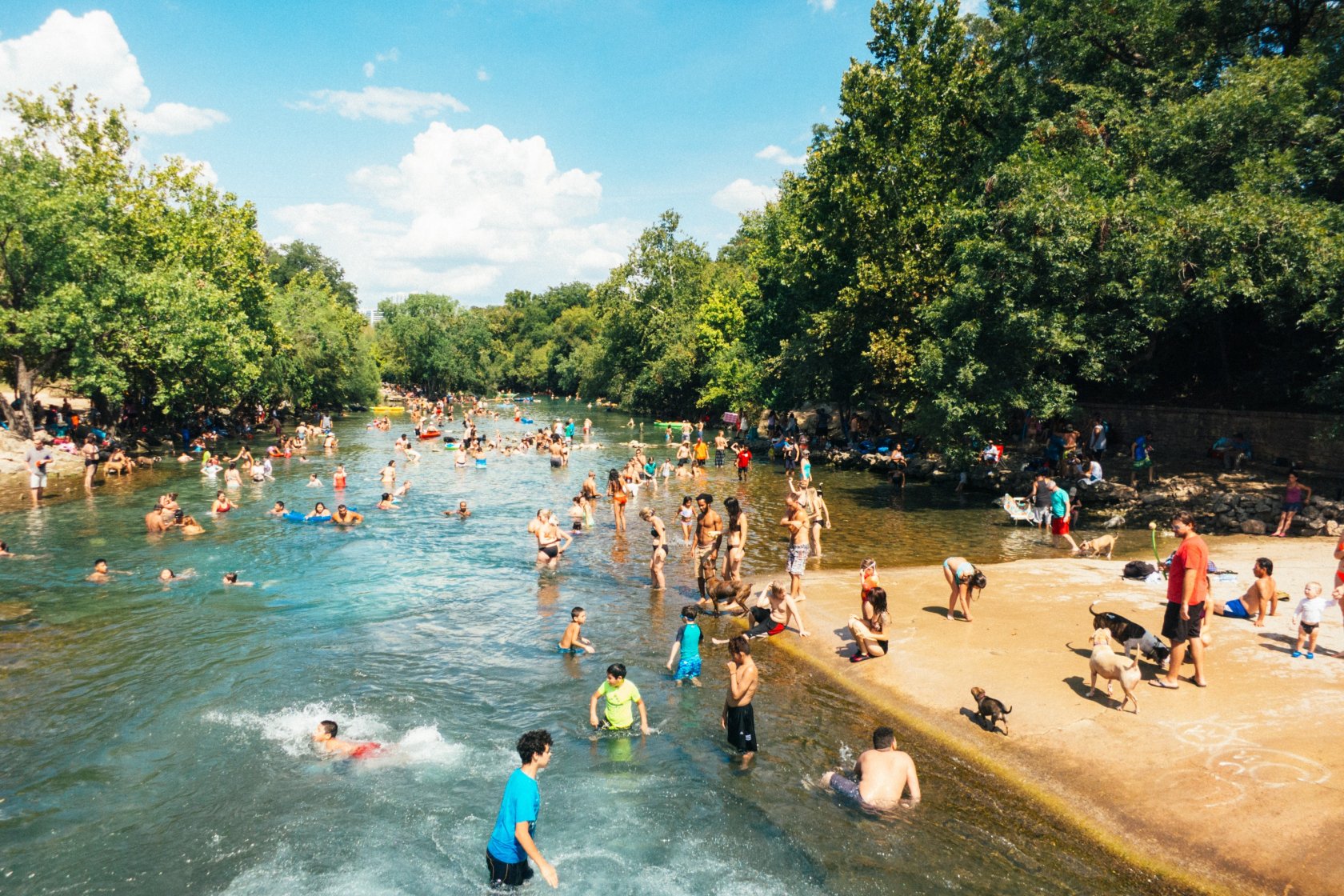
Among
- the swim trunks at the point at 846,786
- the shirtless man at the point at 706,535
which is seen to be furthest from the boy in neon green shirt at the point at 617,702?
the shirtless man at the point at 706,535

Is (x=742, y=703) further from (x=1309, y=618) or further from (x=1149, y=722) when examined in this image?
(x=1309, y=618)

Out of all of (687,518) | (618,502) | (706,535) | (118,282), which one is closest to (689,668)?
(706,535)

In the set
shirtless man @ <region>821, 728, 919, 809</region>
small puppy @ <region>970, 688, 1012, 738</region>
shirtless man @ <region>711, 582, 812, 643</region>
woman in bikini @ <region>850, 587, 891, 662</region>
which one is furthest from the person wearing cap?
small puppy @ <region>970, 688, 1012, 738</region>

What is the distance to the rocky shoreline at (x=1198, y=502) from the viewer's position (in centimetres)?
2084

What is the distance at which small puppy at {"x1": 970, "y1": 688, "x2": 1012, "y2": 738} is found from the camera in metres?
10.4

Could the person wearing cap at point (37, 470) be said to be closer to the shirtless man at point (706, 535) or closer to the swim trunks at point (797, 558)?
the shirtless man at point (706, 535)

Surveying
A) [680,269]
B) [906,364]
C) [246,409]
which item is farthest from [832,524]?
[680,269]

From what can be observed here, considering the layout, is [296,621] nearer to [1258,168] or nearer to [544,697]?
[544,697]

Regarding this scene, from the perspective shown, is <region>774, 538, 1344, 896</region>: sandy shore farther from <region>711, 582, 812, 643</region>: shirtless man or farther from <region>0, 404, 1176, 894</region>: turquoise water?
<region>0, 404, 1176, 894</region>: turquoise water

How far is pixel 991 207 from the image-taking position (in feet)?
91.6

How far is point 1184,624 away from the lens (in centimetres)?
1077

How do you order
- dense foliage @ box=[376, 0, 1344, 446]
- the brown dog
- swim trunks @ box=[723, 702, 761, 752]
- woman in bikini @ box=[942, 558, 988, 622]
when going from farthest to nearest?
dense foliage @ box=[376, 0, 1344, 446], the brown dog, woman in bikini @ box=[942, 558, 988, 622], swim trunks @ box=[723, 702, 761, 752]

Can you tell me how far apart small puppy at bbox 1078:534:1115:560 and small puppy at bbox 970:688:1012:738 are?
423 inches

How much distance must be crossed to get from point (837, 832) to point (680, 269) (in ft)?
250
